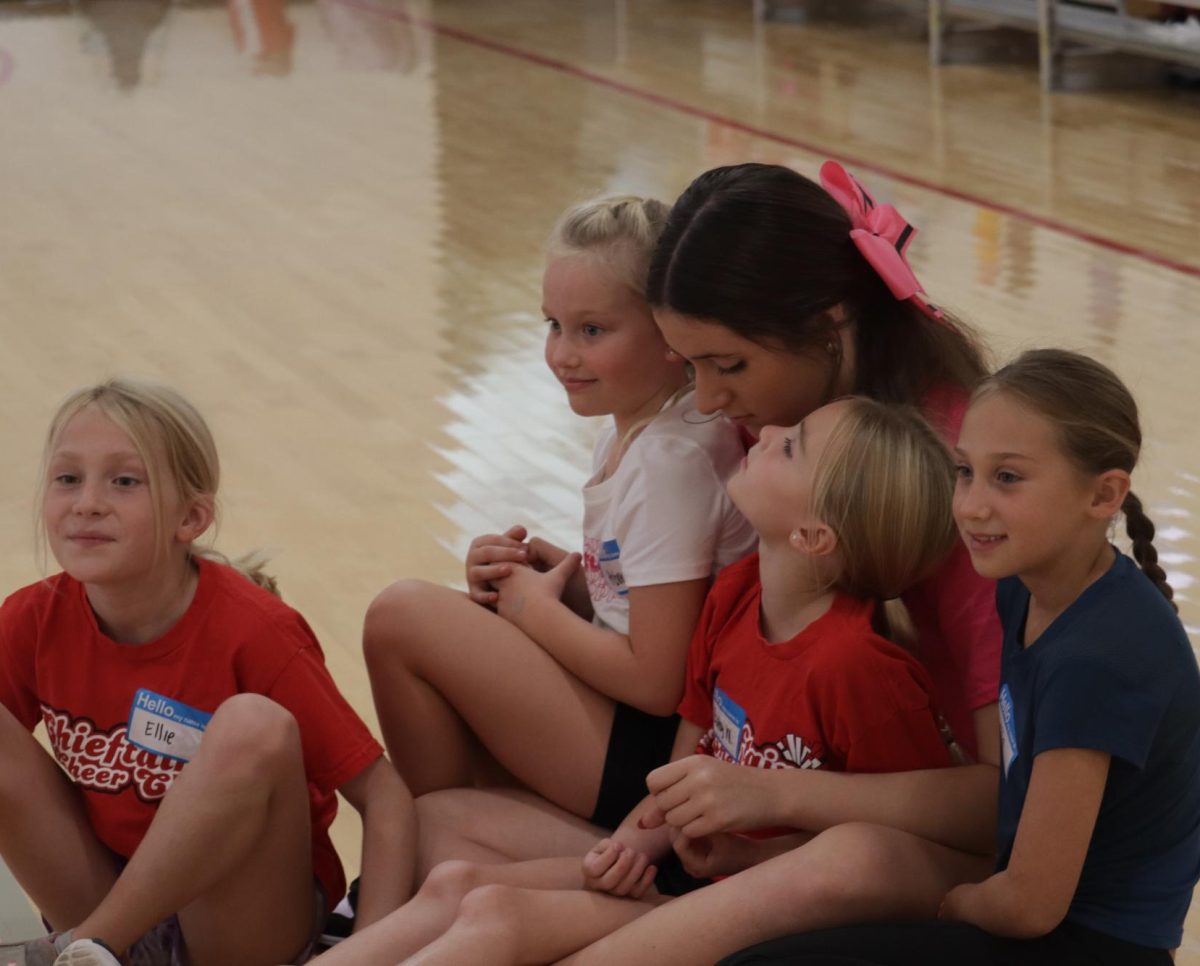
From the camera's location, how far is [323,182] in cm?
627

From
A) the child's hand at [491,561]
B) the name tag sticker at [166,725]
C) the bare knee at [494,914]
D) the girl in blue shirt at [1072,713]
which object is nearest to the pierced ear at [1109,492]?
the girl in blue shirt at [1072,713]

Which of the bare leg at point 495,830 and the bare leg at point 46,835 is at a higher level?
the bare leg at point 46,835

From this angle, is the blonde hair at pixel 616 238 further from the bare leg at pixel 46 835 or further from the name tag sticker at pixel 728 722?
the bare leg at pixel 46 835

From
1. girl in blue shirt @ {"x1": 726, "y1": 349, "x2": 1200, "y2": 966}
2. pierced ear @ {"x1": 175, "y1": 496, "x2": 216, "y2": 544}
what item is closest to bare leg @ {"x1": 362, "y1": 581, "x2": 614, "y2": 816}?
pierced ear @ {"x1": 175, "y1": 496, "x2": 216, "y2": 544}

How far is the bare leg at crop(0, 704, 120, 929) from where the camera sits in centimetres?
178

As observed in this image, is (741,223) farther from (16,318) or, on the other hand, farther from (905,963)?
(16,318)

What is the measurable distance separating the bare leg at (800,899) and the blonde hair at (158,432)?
63 centimetres

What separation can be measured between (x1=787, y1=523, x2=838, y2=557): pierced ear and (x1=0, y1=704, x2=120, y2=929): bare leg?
0.77 m

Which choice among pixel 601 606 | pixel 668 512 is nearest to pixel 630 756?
pixel 601 606

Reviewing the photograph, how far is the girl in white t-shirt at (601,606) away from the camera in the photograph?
183 centimetres

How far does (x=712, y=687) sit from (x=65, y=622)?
658 millimetres

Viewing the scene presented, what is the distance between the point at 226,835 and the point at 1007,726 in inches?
28.1

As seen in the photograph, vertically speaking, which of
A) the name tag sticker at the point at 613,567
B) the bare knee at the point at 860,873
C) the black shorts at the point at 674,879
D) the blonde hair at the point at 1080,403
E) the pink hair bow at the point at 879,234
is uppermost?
the pink hair bow at the point at 879,234

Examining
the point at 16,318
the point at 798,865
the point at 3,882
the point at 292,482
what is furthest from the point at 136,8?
the point at 798,865
